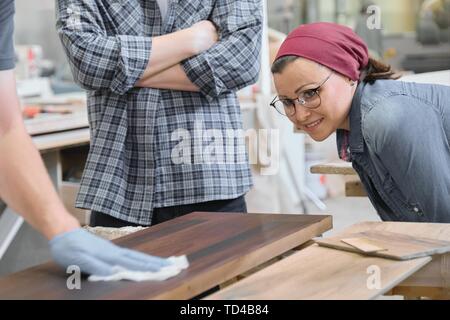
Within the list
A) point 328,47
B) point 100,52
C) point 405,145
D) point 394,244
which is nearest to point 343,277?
point 394,244

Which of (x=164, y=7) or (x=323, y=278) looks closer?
(x=323, y=278)

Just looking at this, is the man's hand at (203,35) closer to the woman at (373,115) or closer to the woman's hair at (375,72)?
the woman at (373,115)

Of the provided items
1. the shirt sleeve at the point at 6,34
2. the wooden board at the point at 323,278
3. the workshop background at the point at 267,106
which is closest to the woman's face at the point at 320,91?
the wooden board at the point at 323,278

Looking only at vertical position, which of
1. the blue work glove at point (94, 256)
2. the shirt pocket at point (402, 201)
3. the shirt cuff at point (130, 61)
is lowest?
the shirt pocket at point (402, 201)

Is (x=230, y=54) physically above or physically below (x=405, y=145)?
above

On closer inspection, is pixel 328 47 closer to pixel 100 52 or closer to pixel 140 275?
pixel 100 52

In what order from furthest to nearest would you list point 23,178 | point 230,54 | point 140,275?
point 230,54, point 23,178, point 140,275

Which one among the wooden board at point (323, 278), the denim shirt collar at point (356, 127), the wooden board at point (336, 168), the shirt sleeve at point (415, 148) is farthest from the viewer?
the wooden board at point (336, 168)

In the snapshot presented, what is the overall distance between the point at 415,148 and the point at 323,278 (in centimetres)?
52

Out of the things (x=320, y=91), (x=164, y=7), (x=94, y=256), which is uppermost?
(x=164, y=7)

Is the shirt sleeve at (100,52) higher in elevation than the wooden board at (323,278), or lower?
higher

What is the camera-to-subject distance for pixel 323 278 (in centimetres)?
131

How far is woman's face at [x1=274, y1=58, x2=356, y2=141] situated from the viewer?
1.87m

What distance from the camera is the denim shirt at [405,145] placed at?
1.71 m
